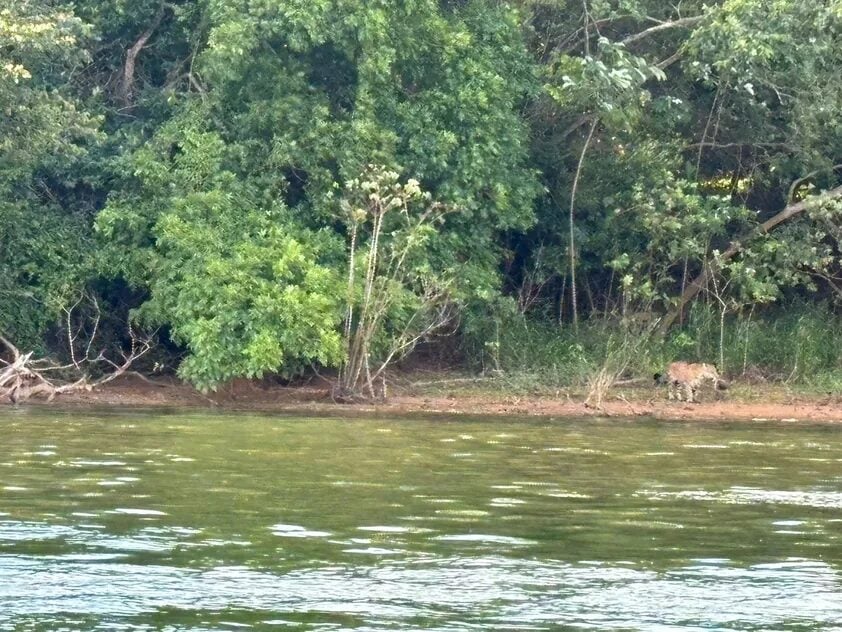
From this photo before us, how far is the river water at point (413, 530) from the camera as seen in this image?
303 inches

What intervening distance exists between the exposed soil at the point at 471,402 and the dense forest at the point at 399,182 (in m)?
0.39

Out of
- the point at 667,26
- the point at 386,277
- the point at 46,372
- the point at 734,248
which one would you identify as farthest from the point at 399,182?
the point at 46,372

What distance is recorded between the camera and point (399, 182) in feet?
68.0

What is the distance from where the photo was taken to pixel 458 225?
843 inches

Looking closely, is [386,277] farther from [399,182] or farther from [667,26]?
[667,26]

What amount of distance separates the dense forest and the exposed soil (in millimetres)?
392

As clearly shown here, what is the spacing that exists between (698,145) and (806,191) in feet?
5.80

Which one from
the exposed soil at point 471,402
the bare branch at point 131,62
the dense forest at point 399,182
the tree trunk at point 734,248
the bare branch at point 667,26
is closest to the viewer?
the exposed soil at point 471,402

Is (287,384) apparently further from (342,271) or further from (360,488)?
(360,488)

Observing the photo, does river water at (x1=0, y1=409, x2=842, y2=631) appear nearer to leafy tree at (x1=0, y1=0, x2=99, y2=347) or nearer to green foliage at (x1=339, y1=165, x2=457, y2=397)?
green foliage at (x1=339, y1=165, x2=457, y2=397)

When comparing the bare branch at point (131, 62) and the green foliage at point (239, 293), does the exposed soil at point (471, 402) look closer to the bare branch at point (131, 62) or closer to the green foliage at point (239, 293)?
the green foliage at point (239, 293)

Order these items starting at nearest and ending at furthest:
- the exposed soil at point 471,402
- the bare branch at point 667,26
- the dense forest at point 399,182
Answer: the exposed soil at point 471,402 < the dense forest at point 399,182 < the bare branch at point 667,26

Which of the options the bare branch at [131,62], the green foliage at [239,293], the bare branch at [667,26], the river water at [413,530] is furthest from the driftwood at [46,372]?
the bare branch at [667,26]

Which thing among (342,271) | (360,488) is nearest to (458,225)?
(342,271)
